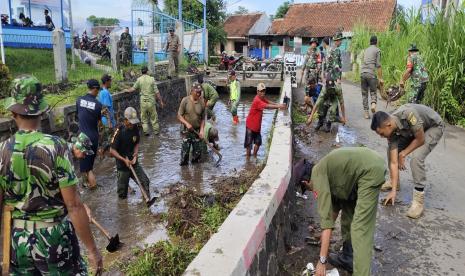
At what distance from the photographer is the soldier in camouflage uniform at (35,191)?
2.26 metres

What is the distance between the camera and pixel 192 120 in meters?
7.95

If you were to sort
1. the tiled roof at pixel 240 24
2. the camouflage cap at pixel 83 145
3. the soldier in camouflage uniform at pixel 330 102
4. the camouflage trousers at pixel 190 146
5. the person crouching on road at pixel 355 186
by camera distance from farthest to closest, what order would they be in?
1. the tiled roof at pixel 240 24
2. the soldier in camouflage uniform at pixel 330 102
3. the camouflage trousers at pixel 190 146
4. the person crouching on road at pixel 355 186
5. the camouflage cap at pixel 83 145

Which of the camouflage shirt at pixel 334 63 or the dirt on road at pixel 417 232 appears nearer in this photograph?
the dirt on road at pixel 417 232

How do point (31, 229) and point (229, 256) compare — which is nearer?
point (31, 229)

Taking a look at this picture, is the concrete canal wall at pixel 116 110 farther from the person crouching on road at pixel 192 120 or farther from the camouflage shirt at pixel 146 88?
the person crouching on road at pixel 192 120

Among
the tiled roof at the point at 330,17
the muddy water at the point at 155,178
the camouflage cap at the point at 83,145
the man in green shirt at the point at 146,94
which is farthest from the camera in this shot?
the tiled roof at the point at 330,17

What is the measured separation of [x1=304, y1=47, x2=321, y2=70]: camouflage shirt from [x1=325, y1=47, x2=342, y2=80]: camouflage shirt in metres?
1.96

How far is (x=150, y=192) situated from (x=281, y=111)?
284 cm

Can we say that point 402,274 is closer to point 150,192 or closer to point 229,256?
point 229,256

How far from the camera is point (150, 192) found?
6.60 metres

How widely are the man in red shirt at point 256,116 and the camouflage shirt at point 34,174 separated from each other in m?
5.58

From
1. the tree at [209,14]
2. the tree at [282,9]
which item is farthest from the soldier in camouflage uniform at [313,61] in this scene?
the tree at [282,9]

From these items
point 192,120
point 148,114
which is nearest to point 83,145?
point 192,120

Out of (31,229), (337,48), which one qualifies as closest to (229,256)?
(31,229)
